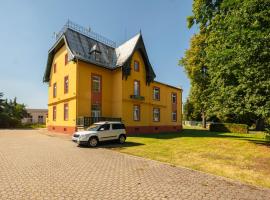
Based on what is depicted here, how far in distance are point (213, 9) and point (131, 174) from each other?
61.8ft

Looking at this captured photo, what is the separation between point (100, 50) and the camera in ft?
91.6

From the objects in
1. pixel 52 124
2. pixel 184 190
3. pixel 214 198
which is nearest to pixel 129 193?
pixel 184 190

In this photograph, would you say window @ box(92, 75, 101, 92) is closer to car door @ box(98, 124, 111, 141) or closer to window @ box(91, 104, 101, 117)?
window @ box(91, 104, 101, 117)

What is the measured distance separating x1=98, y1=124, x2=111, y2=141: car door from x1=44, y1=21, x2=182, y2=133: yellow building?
17.7 feet

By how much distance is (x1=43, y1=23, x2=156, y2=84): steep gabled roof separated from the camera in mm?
25125

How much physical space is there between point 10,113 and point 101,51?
32397 millimetres

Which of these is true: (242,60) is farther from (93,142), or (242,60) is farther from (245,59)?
(93,142)

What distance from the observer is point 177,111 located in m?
37.3

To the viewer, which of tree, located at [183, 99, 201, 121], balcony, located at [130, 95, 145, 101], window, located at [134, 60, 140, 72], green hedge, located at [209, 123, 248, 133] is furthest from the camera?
tree, located at [183, 99, 201, 121]

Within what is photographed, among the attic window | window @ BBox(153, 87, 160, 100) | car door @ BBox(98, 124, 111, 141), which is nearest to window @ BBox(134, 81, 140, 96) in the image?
window @ BBox(153, 87, 160, 100)

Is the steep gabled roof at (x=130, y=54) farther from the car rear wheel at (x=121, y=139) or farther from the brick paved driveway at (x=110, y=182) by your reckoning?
the brick paved driveway at (x=110, y=182)

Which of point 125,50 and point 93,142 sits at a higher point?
point 125,50

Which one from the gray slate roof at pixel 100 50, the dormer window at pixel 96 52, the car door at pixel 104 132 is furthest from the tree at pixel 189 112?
the car door at pixel 104 132

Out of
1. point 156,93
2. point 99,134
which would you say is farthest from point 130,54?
point 99,134
